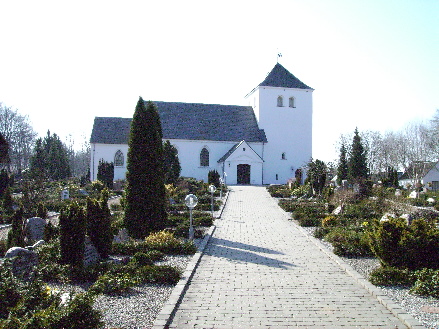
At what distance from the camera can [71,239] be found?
910cm

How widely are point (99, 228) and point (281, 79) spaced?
41.2m

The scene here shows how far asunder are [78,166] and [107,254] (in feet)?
271

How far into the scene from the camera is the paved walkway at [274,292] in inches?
240

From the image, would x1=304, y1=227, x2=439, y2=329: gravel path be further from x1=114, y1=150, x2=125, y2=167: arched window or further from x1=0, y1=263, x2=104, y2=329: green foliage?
x1=114, y1=150, x2=125, y2=167: arched window

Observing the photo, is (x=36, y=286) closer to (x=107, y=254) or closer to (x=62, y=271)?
(x=62, y=271)

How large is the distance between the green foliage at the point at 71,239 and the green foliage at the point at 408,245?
21.0ft

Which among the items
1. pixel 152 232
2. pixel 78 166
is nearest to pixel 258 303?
pixel 152 232

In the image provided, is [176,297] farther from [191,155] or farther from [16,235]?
[191,155]

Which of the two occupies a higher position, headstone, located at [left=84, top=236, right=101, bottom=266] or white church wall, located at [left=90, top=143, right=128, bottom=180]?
white church wall, located at [left=90, top=143, right=128, bottom=180]

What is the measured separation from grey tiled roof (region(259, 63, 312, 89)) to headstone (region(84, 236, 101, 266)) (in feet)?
130

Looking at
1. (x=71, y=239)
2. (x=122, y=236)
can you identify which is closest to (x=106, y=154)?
(x=122, y=236)

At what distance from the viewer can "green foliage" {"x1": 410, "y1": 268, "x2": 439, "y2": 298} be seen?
24.0ft

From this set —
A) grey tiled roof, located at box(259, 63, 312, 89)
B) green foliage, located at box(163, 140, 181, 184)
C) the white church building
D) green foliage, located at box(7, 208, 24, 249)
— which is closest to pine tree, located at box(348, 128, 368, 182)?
the white church building

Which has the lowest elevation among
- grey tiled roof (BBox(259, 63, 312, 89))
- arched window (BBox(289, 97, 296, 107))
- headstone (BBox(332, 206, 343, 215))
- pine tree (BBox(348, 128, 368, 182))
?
headstone (BBox(332, 206, 343, 215))
